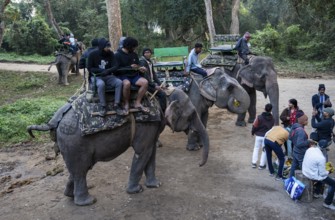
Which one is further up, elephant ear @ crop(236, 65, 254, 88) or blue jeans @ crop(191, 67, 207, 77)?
blue jeans @ crop(191, 67, 207, 77)

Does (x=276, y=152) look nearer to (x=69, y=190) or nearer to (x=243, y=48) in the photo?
(x=69, y=190)

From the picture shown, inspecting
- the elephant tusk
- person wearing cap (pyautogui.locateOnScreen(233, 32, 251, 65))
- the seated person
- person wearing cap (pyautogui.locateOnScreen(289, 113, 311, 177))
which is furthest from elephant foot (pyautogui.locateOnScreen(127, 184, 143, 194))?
person wearing cap (pyautogui.locateOnScreen(233, 32, 251, 65))

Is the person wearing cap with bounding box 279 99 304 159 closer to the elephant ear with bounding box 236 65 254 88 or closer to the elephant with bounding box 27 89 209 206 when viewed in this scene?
the elephant with bounding box 27 89 209 206

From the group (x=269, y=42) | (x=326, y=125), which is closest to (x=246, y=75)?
(x=326, y=125)

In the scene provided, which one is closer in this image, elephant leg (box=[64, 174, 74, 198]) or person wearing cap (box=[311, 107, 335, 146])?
elephant leg (box=[64, 174, 74, 198])

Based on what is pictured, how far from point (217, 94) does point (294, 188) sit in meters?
2.89

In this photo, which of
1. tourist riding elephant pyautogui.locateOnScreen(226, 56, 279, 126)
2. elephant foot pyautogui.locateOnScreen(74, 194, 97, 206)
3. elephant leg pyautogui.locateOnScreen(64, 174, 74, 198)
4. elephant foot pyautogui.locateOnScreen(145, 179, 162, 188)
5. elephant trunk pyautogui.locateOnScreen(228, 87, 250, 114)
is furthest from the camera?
tourist riding elephant pyautogui.locateOnScreen(226, 56, 279, 126)

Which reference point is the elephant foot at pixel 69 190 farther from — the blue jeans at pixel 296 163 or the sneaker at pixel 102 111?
the blue jeans at pixel 296 163

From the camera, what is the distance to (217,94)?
8.38 metres

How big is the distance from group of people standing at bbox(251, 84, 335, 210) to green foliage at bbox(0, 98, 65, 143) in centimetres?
628

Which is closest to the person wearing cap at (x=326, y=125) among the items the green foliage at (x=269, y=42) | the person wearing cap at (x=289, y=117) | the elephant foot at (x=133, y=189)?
the person wearing cap at (x=289, y=117)

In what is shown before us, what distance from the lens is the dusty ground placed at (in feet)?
19.6

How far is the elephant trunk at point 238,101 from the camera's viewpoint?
8.20 metres

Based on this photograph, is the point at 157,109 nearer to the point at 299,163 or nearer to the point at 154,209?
the point at 154,209
